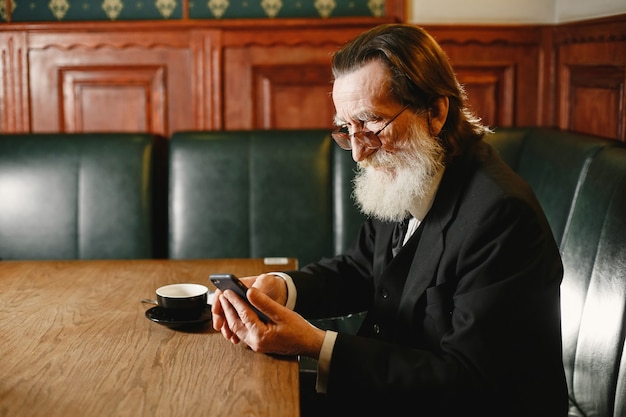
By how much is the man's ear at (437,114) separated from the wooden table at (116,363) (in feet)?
2.19

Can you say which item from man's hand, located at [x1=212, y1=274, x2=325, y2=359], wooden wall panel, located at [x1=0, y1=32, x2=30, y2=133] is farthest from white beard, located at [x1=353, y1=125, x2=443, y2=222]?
wooden wall panel, located at [x1=0, y1=32, x2=30, y2=133]

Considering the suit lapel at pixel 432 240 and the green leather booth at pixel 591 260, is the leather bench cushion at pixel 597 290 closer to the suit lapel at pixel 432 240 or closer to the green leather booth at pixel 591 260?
the green leather booth at pixel 591 260

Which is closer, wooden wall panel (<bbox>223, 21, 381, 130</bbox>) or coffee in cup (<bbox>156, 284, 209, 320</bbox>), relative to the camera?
coffee in cup (<bbox>156, 284, 209, 320</bbox>)

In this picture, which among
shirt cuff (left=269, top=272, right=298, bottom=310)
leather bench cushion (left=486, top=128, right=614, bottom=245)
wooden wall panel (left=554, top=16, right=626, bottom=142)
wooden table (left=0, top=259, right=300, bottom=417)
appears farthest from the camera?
wooden wall panel (left=554, top=16, right=626, bottom=142)

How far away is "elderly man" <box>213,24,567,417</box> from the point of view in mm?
1457

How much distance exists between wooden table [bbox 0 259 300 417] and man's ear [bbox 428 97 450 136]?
0.67m

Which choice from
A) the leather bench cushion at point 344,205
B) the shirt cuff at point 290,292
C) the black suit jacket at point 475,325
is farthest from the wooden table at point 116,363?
the leather bench cushion at point 344,205

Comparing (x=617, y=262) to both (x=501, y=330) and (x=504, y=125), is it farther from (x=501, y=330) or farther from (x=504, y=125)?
(x=504, y=125)

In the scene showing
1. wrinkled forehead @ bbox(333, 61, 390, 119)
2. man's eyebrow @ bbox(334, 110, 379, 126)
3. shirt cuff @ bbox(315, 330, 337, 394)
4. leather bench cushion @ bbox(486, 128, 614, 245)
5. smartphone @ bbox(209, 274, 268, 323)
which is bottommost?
shirt cuff @ bbox(315, 330, 337, 394)

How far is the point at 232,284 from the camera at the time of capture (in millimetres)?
1479

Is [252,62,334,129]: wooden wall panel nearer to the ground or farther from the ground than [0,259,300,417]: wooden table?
farther from the ground

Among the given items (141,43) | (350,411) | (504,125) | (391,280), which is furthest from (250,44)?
(350,411)

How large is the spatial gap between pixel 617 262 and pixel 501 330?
1.93 ft

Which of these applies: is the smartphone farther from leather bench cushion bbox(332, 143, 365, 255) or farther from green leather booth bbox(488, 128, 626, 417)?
leather bench cushion bbox(332, 143, 365, 255)
